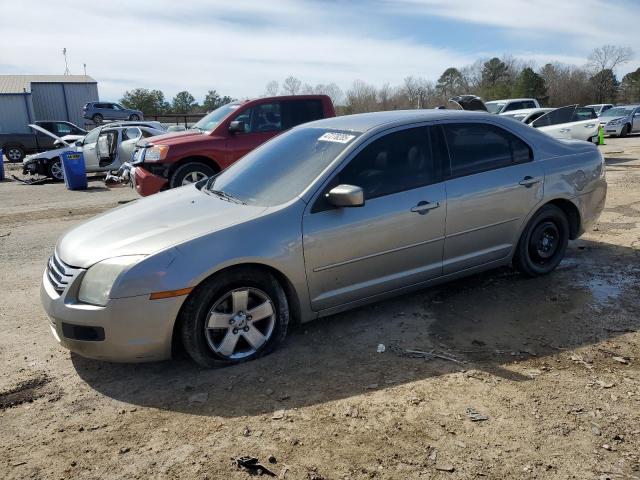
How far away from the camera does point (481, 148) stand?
4.55 m

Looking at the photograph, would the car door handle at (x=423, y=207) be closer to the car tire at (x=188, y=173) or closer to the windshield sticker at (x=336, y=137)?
the windshield sticker at (x=336, y=137)

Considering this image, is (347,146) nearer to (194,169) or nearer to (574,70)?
(194,169)

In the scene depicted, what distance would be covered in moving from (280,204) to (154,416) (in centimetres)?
163

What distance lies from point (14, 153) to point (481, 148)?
23.8 metres

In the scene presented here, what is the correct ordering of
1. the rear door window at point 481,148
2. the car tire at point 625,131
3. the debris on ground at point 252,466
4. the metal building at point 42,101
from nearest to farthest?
the debris on ground at point 252,466 → the rear door window at point 481,148 → the car tire at point 625,131 → the metal building at point 42,101

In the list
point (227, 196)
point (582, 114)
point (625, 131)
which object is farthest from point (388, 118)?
point (625, 131)

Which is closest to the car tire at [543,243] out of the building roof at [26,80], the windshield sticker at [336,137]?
the windshield sticker at [336,137]

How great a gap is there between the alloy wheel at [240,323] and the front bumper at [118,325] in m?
0.28

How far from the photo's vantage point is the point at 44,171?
1506cm

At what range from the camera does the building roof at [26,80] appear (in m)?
40.5

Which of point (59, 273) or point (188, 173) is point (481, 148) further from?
point (188, 173)

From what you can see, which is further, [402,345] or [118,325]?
[402,345]

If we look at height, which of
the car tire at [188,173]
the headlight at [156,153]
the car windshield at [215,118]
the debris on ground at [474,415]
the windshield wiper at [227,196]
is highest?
the car windshield at [215,118]

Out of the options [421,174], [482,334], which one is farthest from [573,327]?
[421,174]
